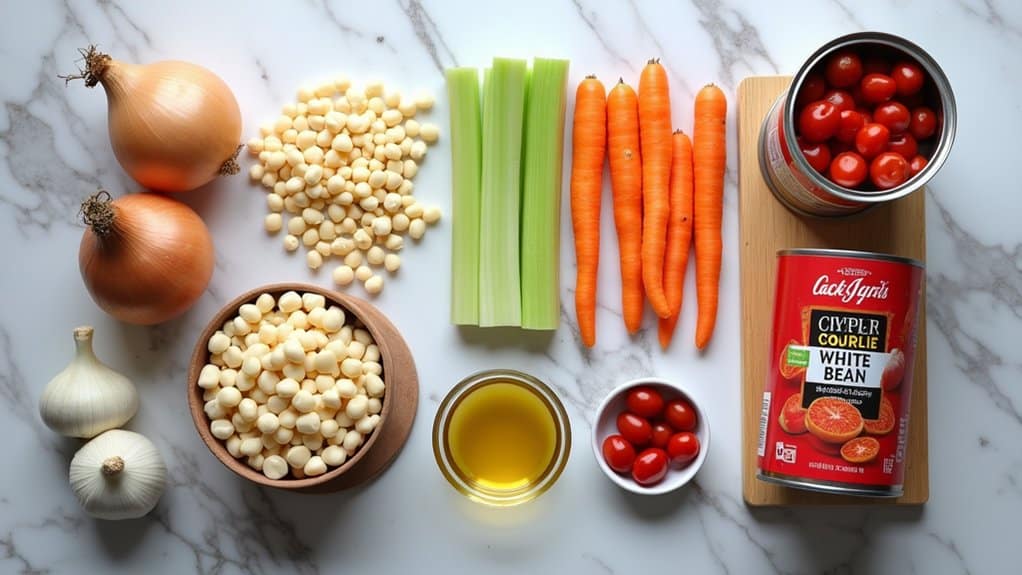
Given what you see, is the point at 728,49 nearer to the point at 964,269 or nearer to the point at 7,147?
the point at 964,269

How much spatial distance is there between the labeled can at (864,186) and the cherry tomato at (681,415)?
38 cm

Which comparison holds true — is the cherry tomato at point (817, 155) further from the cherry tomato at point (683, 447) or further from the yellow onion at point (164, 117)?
the yellow onion at point (164, 117)

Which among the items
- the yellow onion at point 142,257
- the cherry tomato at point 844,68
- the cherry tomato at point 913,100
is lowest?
the yellow onion at point 142,257

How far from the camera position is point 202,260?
128 centimetres

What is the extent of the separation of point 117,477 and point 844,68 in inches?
51.2

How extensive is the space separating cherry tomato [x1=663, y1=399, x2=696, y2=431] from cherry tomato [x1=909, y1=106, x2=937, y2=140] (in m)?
0.54

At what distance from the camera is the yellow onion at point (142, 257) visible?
3.95 ft

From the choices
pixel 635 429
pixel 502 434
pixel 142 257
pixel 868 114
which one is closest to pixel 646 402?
pixel 635 429

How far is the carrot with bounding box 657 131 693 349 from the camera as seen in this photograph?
1332 mm

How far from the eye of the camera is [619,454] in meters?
1.27

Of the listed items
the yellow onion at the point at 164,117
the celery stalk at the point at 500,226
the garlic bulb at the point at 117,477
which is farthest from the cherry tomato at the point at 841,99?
the garlic bulb at the point at 117,477

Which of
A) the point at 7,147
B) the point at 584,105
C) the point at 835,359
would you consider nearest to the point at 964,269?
the point at 835,359

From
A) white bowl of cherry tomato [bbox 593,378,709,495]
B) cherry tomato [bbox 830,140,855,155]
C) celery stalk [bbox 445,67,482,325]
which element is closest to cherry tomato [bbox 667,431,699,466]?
white bowl of cherry tomato [bbox 593,378,709,495]

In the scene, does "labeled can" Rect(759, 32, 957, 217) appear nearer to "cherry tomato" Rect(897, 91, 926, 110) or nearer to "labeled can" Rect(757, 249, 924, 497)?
"cherry tomato" Rect(897, 91, 926, 110)
